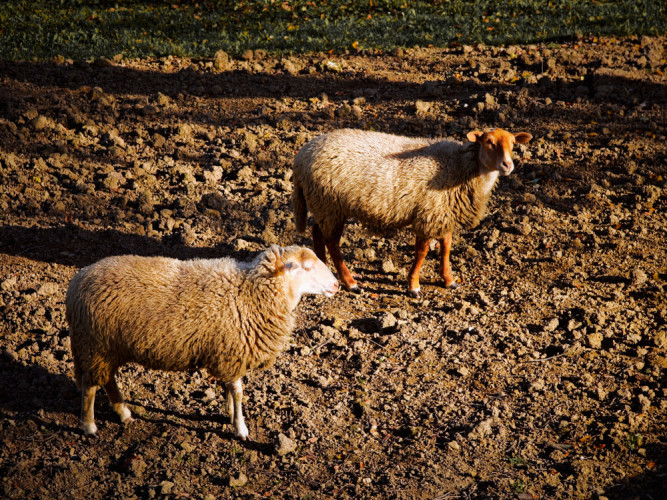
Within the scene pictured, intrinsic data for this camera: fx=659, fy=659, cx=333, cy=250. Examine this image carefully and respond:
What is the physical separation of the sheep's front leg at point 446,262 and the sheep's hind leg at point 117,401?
3.80 meters

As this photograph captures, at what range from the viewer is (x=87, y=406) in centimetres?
531

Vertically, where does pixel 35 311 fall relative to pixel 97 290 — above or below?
below

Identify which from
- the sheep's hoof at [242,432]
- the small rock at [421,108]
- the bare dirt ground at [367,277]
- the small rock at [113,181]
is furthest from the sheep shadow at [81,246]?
the small rock at [421,108]

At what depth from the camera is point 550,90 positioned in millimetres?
11195

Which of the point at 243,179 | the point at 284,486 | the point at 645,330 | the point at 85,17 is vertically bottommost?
the point at 284,486

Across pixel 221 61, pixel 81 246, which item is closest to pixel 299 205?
pixel 81 246

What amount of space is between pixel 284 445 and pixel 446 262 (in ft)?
10.5

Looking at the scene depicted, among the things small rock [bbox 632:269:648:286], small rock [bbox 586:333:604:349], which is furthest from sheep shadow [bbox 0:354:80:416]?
small rock [bbox 632:269:648:286]

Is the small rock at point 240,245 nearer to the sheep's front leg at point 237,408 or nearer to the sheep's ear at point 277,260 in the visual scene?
the sheep's ear at point 277,260

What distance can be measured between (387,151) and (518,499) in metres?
3.99

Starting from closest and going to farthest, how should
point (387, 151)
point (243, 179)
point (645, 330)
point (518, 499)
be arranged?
1. point (518, 499)
2. point (645, 330)
3. point (387, 151)
4. point (243, 179)

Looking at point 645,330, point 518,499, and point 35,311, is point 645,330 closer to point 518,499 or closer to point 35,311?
point 518,499

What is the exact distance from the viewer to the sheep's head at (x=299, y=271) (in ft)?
17.9

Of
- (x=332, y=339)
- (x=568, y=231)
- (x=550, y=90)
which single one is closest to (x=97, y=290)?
(x=332, y=339)
